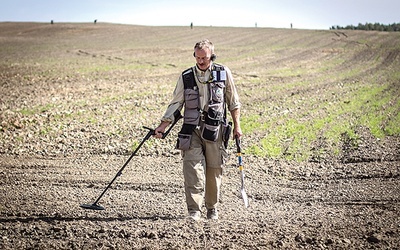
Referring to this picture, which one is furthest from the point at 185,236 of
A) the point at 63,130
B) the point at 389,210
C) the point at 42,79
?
the point at 42,79

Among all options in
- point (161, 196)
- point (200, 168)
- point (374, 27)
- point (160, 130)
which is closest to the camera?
point (200, 168)

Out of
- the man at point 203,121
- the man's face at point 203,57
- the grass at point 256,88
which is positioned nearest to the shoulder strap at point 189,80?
the man at point 203,121

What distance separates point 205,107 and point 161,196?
1.98m

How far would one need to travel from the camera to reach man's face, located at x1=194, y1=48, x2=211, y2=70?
5.61 meters

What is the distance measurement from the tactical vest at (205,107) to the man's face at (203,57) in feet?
0.39

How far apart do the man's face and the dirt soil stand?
1.81 metres

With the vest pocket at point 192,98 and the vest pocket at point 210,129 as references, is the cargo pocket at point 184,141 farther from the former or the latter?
the vest pocket at point 192,98

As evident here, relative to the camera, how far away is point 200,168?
590 cm

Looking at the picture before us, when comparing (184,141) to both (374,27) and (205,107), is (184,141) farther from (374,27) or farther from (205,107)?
(374,27)

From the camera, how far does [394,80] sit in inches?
866

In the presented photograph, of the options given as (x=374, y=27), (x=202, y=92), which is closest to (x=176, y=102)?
(x=202, y=92)

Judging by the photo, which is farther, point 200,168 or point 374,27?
point 374,27

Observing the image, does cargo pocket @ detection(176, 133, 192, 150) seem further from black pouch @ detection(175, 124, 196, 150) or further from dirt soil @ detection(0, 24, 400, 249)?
dirt soil @ detection(0, 24, 400, 249)

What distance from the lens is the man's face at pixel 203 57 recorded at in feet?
18.4
